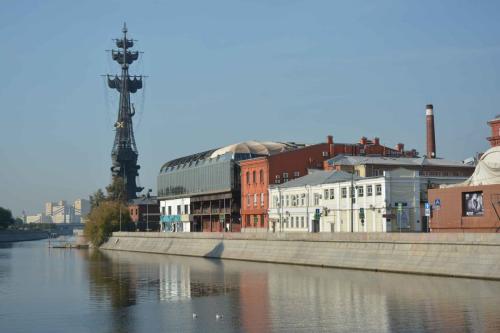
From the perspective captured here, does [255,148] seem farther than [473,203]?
Yes

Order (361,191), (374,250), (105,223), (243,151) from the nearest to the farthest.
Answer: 1. (374,250)
2. (361,191)
3. (243,151)
4. (105,223)

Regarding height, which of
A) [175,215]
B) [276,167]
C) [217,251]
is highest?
[276,167]

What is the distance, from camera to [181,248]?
4555 inches

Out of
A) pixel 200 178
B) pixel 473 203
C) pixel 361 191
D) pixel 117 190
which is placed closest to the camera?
pixel 473 203

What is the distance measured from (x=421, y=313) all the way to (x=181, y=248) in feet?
246

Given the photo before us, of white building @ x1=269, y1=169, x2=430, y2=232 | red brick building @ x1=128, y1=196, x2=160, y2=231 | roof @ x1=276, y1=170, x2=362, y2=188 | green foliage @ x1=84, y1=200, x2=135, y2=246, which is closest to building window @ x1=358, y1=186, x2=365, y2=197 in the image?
white building @ x1=269, y1=169, x2=430, y2=232

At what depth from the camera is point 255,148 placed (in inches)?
5404

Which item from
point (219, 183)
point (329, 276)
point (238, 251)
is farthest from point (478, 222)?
point (219, 183)

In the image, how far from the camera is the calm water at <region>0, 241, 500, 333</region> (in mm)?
41156

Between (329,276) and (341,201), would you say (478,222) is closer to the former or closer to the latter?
(329,276)

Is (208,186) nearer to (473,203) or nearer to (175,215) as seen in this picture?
(175,215)

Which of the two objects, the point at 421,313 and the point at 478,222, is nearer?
the point at 421,313

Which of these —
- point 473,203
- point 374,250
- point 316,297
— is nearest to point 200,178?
point 374,250

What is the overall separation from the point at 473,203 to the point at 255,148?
74.4m
